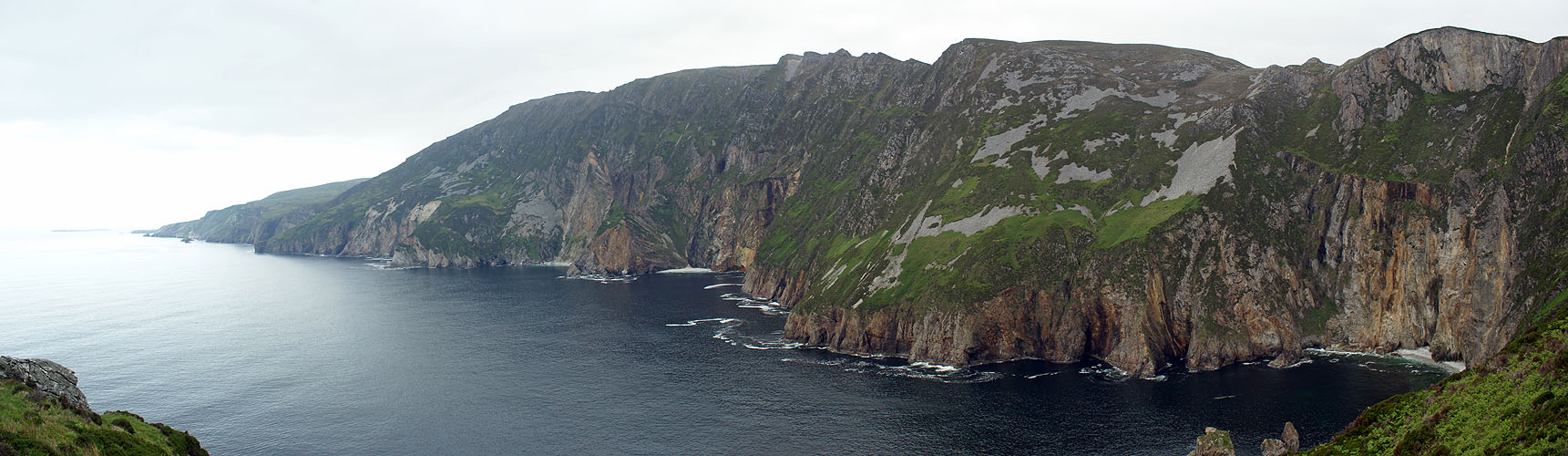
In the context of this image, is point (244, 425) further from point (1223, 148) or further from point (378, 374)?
point (1223, 148)

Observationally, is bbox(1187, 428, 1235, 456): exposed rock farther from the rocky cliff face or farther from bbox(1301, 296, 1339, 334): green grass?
bbox(1301, 296, 1339, 334): green grass

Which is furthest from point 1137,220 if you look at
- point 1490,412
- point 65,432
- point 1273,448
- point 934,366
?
point 65,432

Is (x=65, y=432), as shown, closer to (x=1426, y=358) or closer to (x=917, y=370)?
(x=917, y=370)

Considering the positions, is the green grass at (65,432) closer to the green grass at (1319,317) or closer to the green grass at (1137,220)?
the green grass at (1137,220)

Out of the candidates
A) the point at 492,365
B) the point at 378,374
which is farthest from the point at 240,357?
the point at 492,365

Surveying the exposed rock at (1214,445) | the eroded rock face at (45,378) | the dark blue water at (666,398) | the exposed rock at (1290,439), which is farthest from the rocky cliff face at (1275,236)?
the eroded rock face at (45,378)

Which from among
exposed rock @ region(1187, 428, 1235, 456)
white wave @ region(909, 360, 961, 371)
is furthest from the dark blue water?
exposed rock @ region(1187, 428, 1235, 456)
